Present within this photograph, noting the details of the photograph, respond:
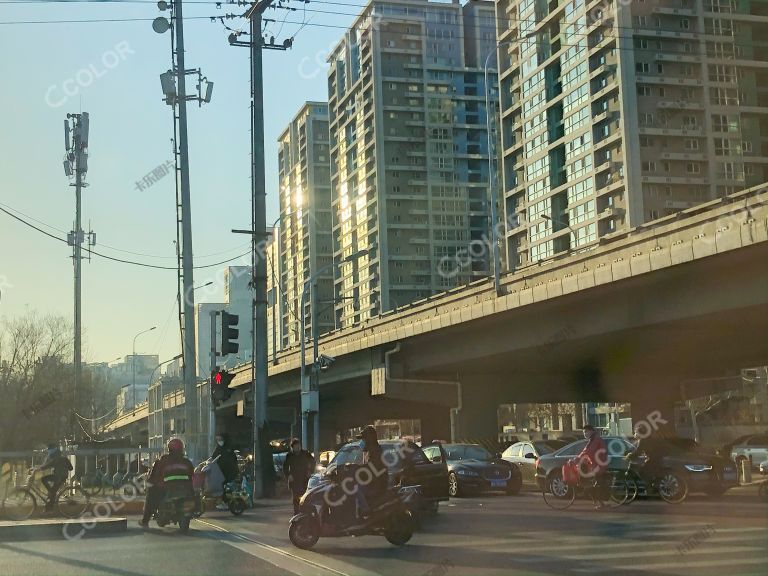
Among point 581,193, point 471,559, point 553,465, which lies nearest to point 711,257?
point 553,465

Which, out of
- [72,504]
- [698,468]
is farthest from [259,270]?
[698,468]

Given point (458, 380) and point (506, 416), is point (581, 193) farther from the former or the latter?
point (458, 380)

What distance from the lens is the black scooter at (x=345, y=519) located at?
1339cm

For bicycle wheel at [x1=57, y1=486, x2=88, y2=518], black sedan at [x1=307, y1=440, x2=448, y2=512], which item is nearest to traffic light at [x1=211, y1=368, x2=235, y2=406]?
bicycle wheel at [x1=57, y1=486, x2=88, y2=518]

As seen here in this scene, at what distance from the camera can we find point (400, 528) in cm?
1352

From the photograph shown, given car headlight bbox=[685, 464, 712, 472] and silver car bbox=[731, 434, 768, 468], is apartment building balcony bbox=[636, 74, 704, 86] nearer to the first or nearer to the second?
silver car bbox=[731, 434, 768, 468]

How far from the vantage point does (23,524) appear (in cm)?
1703

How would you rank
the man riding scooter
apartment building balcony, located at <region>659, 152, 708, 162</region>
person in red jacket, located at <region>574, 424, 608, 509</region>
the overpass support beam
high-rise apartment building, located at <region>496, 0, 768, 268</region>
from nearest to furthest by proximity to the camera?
the man riding scooter
person in red jacket, located at <region>574, 424, 608, 509</region>
the overpass support beam
high-rise apartment building, located at <region>496, 0, 768, 268</region>
apartment building balcony, located at <region>659, 152, 708, 162</region>

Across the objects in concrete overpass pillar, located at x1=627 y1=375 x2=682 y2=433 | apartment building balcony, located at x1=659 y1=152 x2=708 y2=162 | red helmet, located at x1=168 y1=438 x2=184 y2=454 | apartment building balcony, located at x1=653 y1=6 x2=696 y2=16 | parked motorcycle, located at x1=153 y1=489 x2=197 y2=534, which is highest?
apartment building balcony, located at x1=653 y1=6 x2=696 y2=16

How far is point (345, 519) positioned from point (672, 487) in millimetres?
10387

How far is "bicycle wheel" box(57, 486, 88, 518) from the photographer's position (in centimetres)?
2162

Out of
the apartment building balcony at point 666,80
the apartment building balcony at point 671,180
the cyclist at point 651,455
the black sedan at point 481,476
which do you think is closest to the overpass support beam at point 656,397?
the black sedan at point 481,476

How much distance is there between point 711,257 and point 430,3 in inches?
3784

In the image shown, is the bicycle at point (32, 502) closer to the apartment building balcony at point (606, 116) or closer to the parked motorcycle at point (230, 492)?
the parked motorcycle at point (230, 492)
